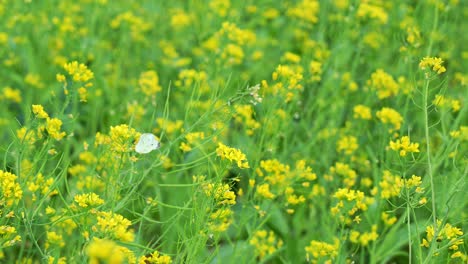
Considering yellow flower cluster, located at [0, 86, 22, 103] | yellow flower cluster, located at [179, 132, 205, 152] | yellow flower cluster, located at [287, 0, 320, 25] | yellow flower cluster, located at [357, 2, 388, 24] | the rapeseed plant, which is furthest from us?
yellow flower cluster, located at [287, 0, 320, 25]

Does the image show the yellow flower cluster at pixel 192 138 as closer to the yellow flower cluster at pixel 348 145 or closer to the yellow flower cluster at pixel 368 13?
the yellow flower cluster at pixel 348 145

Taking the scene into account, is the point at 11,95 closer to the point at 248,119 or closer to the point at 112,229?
the point at 248,119

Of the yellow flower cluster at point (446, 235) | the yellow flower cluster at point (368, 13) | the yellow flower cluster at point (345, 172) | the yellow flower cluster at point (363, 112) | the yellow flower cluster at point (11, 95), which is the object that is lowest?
the yellow flower cluster at point (11, 95)

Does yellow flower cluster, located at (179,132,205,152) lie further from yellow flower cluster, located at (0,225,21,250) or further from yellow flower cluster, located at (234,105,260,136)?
yellow flower cluster, located at (0,225,21,250)

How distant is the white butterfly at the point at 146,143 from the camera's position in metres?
2.45

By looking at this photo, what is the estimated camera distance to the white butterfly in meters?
2.45

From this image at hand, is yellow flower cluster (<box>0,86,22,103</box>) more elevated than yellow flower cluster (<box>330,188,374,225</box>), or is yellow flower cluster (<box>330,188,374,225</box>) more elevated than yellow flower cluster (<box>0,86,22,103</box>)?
yellow flower cluster (<box>330,188,374,225</box>)

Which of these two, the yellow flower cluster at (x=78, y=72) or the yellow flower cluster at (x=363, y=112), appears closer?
the yellow flower cluster at (x=78, y=72)

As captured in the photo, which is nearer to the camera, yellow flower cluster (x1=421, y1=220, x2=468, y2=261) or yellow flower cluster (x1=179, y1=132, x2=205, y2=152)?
yellow flower cluster (x1=421, y1=220, x2=468, y2=261)

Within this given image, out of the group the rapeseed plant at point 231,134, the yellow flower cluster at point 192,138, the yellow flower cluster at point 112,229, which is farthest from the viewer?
the yellow flower cluster at point 192,138

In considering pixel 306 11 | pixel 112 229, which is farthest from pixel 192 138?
pixel 306 11

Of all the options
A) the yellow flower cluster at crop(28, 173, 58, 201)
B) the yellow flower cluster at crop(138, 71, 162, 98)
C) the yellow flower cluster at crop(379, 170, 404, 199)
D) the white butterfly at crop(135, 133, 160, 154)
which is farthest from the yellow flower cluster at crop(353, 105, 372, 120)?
the yellow flower cluster at crop(28, 173, 58, 201)

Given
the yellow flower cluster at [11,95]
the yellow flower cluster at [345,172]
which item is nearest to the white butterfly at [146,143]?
the yellow flower cluster at [345,172]

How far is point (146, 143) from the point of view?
2475 mm
